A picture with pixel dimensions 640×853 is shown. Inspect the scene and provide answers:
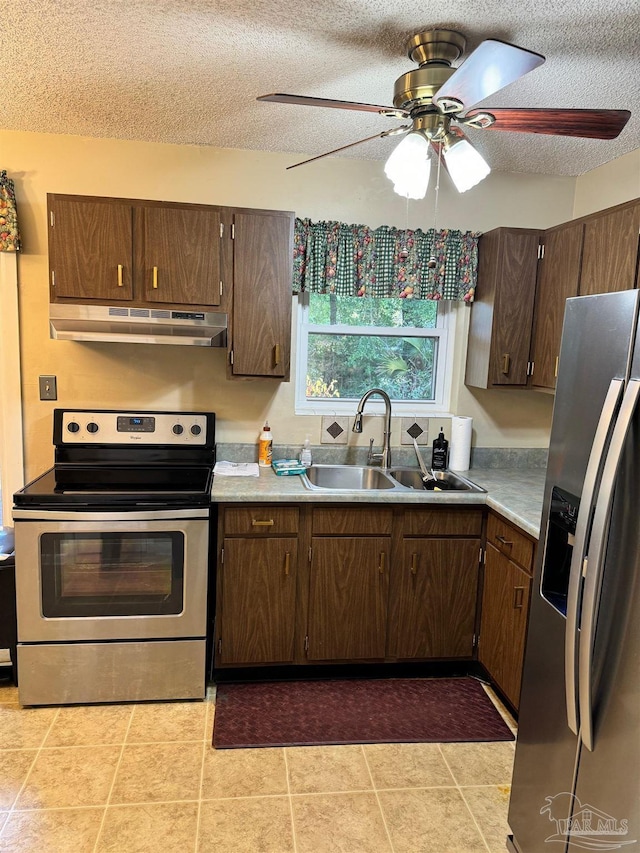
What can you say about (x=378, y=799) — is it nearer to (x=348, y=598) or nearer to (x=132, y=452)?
(x=348, y=598)

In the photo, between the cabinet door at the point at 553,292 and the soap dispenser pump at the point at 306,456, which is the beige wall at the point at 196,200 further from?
the cabinet door at the point at 553,292

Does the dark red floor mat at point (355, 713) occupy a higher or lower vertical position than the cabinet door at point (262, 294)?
lower

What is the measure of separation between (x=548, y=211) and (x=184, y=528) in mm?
2516

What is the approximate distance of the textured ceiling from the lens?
1.68 m

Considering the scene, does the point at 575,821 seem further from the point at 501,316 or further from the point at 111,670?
the point at 501,316

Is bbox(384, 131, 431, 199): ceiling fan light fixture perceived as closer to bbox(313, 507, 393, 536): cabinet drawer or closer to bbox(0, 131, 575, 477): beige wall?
bbox(0, 131, 575, 477): beige wall

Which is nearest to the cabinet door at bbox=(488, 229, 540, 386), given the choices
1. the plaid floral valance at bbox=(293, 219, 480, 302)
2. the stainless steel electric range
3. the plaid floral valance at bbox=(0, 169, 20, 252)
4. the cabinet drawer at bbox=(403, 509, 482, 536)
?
the plaid floral valance at bbox=(293, 219, 480, 302)

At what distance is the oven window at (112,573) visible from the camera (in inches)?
96.0

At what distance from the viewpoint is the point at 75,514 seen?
94.4 inches

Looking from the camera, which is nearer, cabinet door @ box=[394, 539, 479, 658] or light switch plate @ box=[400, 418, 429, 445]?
cabinet door @ box=[394, 539, 479, 658]

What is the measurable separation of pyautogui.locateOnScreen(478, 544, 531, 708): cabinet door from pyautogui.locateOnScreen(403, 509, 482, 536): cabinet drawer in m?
0.13

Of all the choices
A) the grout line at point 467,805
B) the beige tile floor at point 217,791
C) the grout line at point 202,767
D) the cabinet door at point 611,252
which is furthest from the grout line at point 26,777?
the cabinet door at point 611,252

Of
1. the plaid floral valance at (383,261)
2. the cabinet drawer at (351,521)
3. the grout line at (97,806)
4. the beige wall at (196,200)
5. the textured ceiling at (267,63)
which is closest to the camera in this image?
the textured ceiling at (267,63)

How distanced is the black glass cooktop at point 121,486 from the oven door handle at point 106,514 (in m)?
0.03
